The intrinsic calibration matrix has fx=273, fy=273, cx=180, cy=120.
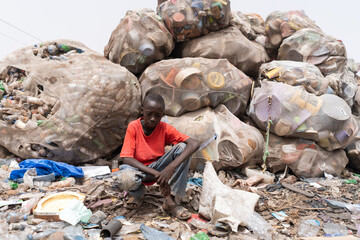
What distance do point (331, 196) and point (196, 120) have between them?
1.66 metres

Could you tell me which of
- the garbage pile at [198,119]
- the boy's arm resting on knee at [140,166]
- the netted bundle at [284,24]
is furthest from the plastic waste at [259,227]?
the netted bundle at [284,24]

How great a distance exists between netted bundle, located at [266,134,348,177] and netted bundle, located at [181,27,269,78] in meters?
1.23

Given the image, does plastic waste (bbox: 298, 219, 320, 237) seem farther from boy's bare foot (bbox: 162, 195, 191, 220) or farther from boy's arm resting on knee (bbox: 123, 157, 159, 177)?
boy's arm resting on knee (bbox: 123, 157, 159, 177)

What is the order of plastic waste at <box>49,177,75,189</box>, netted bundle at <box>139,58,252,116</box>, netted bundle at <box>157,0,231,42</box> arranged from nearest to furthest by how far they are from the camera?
1. plastic waste at <box>49,177,75,189</box>
2. netted bundle at <box>139,58,252,116</box>
3. netted bundle at <box>157,0,231,42</box>

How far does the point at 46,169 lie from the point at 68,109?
682mm

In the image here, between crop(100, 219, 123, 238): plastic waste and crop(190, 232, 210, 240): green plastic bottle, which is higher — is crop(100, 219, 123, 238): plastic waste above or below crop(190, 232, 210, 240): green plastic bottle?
above

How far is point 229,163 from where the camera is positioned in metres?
3.18

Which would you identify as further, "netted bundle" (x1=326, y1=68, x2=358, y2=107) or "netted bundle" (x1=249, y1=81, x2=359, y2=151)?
"netted bundle" (x1=326, y1=68, x2=358, y2=107)

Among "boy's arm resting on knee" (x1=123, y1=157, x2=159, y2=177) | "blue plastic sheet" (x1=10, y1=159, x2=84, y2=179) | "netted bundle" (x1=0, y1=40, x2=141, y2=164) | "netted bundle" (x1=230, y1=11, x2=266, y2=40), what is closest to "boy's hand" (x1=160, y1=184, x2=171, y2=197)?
"boy's arm resting on knee" (x1=123, y1=157, x2=159, y2=177)

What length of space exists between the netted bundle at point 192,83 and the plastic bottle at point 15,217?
6.45 feet

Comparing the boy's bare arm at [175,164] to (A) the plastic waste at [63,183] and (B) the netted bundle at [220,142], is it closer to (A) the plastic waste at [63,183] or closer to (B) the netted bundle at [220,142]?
(B) the netted bundle at [220,142]

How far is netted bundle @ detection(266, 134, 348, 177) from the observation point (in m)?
3.36

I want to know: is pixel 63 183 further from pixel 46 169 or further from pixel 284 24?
pixel 284 24

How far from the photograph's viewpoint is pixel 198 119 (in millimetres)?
3340
